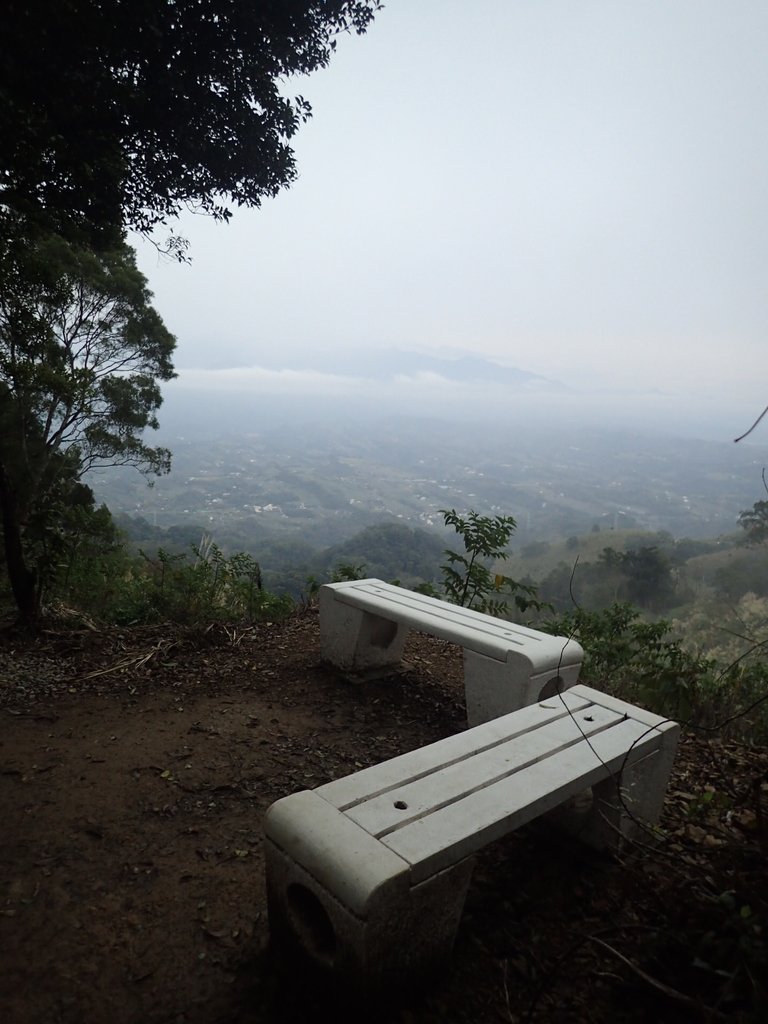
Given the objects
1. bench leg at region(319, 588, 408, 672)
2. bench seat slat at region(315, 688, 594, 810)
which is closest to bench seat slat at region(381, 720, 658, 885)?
bench seat slat at region(315, 688, 594, 810)

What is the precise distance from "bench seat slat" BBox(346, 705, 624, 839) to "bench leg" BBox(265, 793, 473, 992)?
0.27ft

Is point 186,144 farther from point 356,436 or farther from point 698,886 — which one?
point 356,436

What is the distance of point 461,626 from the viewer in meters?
2.92

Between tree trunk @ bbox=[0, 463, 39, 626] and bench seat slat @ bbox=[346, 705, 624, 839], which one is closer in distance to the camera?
bench seat slat @ bbox=[346, 705, 624, 839]

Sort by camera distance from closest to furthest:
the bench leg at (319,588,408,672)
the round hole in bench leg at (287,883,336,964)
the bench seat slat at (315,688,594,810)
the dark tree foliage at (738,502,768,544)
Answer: the round hole in bench leg at (287,883,336,964), the bench seat slat at (315,688,594,810), the bench leg at (319,588,408,672), the dark tree foliage at (738,502,768,544)

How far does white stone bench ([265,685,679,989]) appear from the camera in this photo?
4.18 ft

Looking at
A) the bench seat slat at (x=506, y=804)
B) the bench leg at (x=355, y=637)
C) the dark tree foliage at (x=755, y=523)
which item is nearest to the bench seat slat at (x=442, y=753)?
the bench seat slat at (x=506, y=804)

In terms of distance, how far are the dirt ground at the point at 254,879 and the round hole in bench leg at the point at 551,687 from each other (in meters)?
0.54

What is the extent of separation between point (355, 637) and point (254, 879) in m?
1.66

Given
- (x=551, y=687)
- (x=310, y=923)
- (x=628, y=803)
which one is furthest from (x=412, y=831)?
(x=551, y=687)

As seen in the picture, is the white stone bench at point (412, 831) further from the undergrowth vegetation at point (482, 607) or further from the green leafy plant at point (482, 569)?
the green leafy plant at point (482, 569)

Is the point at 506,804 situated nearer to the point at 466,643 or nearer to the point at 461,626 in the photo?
the point at 466,643

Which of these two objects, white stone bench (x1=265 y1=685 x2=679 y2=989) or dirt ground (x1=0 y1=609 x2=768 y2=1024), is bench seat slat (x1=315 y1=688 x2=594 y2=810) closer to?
white stone bench (x1=265 y1=685 x2=679 y2=989)

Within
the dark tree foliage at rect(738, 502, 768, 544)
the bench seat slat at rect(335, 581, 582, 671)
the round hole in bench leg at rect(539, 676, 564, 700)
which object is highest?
the bench seat slat at rect(335, 581, 582, 671)
